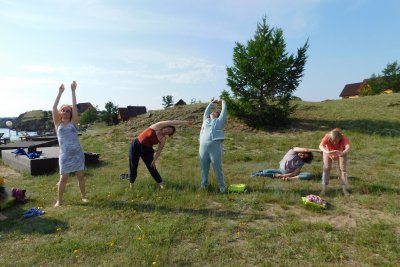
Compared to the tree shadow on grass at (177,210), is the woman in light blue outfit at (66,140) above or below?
above

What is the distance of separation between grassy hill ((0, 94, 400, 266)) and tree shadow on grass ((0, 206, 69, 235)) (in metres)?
0.02

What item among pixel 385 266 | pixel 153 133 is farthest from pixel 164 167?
pixel 385 266

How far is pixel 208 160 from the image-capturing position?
707 cm

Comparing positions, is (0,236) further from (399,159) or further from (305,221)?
(399,159)

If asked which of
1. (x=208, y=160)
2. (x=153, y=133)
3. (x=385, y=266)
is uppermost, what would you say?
(x=153, y=133)

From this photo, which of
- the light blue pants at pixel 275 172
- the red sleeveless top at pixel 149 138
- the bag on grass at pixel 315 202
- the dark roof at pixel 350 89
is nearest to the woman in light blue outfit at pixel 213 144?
the red sleeveless top at pixel 149 138

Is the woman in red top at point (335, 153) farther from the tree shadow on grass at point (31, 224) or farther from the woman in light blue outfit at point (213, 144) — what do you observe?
the tree shadow on grass at point (31, 224)

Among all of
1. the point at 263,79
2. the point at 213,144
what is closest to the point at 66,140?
the point at 213,144

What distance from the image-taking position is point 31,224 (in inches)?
217

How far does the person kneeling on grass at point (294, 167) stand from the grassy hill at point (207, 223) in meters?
0.41

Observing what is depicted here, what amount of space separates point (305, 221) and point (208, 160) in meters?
2.56

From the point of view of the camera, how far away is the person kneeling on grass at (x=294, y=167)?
326 inches

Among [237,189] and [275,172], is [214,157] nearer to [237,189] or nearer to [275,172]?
[237,189]

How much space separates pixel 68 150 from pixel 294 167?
5675mm
